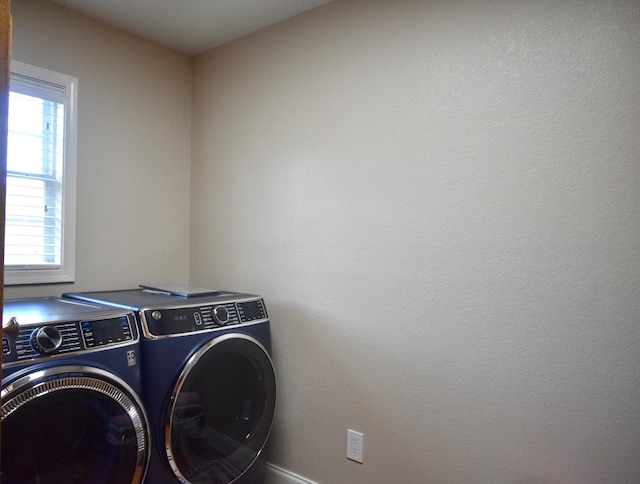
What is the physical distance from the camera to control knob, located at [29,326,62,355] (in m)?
1.36

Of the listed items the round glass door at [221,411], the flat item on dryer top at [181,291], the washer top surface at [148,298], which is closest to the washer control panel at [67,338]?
the washer top surface at [148,298]

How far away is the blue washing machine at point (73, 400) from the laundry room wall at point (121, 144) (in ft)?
2.51

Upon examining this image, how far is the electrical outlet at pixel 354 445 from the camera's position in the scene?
1.97 metres

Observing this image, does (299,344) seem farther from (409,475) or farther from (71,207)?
(71,207)

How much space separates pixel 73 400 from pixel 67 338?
197 millimetres

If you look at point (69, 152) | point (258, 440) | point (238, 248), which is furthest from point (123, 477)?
point (69, 152)

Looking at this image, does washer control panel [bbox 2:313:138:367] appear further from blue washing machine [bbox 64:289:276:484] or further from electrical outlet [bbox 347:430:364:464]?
electrical outlet [bbox 347:430:364:464]

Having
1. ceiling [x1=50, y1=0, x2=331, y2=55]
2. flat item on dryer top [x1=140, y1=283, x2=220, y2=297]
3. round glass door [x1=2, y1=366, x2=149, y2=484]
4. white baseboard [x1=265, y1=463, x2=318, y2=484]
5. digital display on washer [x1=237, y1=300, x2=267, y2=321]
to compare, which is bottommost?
white baseboard [x1=265, y1=463, x2=318, y2=484]

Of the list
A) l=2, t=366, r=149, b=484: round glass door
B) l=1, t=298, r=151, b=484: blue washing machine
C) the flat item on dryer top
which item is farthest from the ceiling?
l=2, t=366, r=149, b=484: round glass door

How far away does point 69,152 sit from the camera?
2.23m

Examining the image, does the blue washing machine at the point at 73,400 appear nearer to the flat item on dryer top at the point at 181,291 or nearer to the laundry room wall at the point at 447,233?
the flat item on dryer top at the point at 181,291

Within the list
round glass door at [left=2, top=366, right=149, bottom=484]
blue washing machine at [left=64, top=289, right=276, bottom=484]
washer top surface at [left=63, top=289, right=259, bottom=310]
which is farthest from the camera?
washer top surface at [left=63, top=289, right=259, bottom=310]

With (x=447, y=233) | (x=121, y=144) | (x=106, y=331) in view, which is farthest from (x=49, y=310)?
(x=447, y=233)

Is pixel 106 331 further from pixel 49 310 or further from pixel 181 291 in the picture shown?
pixel 181 291
